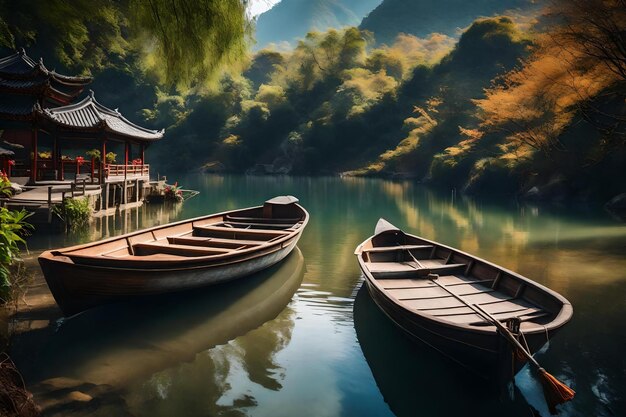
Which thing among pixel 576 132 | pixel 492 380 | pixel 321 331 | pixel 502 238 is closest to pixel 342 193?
pixel 576 132

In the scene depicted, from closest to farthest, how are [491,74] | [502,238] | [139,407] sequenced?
[139,407] → [502,238] → [491,74]

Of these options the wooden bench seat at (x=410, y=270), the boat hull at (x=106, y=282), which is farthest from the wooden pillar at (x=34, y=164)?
the wooden bench seat at (x=410, y=270)

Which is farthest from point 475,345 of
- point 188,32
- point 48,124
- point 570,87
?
point 570,87

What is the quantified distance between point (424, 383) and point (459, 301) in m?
1.39

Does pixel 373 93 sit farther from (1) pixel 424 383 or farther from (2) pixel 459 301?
(1) pixel 424 383

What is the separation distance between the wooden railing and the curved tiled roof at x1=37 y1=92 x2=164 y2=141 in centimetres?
155

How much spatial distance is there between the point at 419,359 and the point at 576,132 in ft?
81.3

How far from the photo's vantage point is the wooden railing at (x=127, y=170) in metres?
20.2

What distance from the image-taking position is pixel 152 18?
279 inches

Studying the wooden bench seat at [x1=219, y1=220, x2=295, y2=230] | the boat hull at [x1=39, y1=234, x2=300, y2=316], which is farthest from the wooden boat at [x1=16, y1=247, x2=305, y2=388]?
the wooden bench seat at [x1=219, y1=220, x2=295, y2=230]

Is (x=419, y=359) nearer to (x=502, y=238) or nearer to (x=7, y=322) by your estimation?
(x=7, y=322)

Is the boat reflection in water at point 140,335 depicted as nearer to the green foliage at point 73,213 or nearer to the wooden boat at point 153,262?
the wooden boat at point 153,262

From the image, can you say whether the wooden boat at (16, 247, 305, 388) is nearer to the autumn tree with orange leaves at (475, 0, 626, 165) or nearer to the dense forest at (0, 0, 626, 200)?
the dense forest at (0, 0, 626, 200)

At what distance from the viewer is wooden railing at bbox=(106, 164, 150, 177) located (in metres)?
20.2
